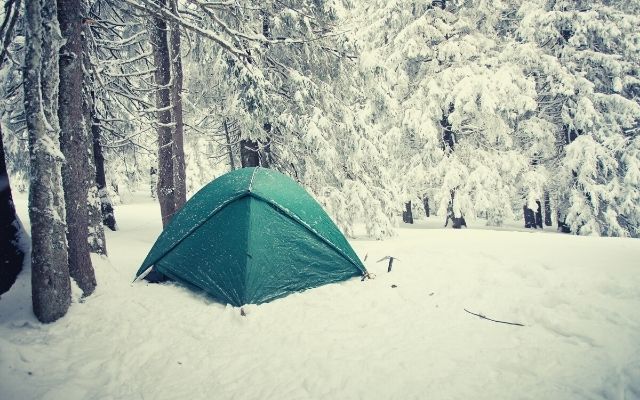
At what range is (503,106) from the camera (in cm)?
1148

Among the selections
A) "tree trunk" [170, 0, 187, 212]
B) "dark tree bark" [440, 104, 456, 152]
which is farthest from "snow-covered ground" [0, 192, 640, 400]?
"dark tree bark" [440, 104, 456, 152]

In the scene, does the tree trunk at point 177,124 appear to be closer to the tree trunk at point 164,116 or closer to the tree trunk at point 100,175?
the tree trunk at point 164,116

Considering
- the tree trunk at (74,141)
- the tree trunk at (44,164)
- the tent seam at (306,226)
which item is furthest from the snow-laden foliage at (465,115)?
the tree trunk at (44,164)

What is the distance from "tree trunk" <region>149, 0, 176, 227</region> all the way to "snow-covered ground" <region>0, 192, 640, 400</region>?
3190 mm

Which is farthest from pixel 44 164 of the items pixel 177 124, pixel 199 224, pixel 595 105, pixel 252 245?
pixel 595 105

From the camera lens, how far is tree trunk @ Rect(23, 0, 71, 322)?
11.8ft

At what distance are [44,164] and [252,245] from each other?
253 cm

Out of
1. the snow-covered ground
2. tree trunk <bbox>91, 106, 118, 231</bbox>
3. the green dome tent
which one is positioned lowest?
the snow-covered ground

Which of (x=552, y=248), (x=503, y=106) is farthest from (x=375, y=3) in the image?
(x=552, y=248)

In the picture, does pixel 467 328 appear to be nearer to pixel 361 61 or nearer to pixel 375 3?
pixel 361 61

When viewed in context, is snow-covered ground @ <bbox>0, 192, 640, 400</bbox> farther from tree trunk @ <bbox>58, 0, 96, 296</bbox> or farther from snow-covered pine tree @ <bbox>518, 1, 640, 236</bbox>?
snow-covered pine tree @ <bbox>518, 1, 640, 236</bbox>

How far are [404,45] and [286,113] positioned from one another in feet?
21.3

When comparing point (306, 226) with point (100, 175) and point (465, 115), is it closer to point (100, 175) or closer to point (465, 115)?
point (100, 175)

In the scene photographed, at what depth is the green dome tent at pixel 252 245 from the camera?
15.5 feet
